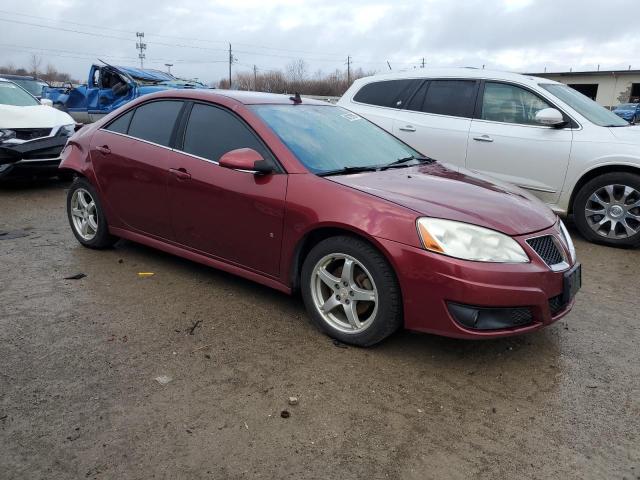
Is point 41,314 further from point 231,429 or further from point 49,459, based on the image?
point 231,429

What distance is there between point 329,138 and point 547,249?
66.9 inches

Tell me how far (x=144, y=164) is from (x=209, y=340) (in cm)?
171

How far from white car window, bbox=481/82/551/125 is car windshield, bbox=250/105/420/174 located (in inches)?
90.2

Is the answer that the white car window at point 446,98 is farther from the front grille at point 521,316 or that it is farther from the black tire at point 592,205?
the front grille at point 521,316

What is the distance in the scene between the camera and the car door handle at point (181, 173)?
4.10 meters

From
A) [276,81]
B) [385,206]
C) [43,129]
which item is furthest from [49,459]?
[276,81]

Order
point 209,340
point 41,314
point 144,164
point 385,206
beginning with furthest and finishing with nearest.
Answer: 1. point 144,164
2. point 41,314
3. point 209,340
4. point 385,206

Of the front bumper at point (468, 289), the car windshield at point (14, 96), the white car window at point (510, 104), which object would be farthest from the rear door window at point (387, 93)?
the car windshield at point (14, 96)

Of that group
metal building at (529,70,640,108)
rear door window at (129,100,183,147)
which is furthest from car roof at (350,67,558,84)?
metal building at (529,70,640,108)

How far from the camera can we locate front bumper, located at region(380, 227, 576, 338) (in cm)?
296

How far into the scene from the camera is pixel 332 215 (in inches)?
131

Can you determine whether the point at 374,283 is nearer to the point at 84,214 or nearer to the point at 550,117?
the point at 84,214

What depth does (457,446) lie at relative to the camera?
A: 8.31 feet

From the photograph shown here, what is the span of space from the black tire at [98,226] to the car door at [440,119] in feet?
12.1
